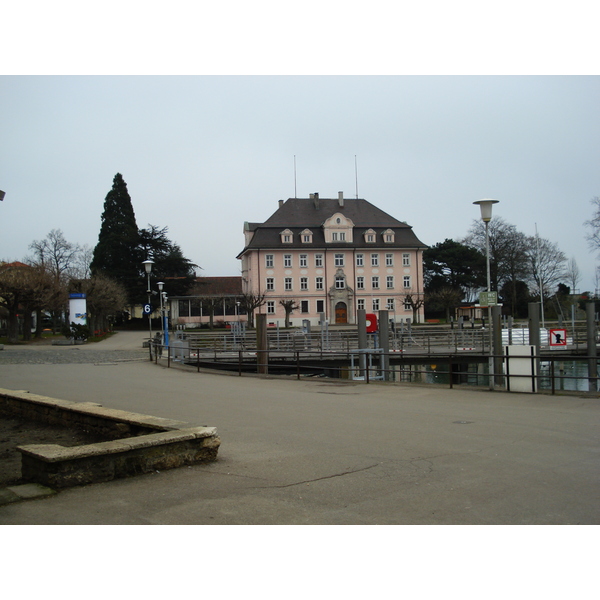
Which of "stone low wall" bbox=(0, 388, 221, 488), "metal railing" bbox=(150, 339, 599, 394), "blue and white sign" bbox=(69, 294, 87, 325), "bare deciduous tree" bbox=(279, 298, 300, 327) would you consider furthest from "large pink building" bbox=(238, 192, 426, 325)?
"stone low wall" bbox=(0, 388, 221, 488)

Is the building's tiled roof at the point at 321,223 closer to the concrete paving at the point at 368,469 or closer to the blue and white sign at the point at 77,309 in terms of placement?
the blue and white sign at the point at 77,309

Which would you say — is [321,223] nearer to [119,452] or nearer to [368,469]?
[368,469]

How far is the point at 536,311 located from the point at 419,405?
6.81 meters

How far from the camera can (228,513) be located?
5449mm

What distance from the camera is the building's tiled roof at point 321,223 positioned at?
7788 centimetres

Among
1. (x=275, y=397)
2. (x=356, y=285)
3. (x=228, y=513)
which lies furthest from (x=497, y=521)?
(x=356, y=285)

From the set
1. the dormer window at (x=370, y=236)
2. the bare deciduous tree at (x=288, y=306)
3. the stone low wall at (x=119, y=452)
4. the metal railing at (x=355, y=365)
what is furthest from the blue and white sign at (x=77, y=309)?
the stone low wall at (x=119, y=452)

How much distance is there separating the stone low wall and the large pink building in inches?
2669

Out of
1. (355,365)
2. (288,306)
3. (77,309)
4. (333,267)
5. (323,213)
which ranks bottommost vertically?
(355,365)

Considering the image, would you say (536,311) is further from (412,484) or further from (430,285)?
(430,285)

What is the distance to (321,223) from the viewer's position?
80.0 meters

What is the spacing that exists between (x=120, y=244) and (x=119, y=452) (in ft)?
267

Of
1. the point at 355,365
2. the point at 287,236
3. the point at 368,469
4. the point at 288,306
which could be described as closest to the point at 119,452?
the point at 368,469

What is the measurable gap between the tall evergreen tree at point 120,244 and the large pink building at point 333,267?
16.1 metres
